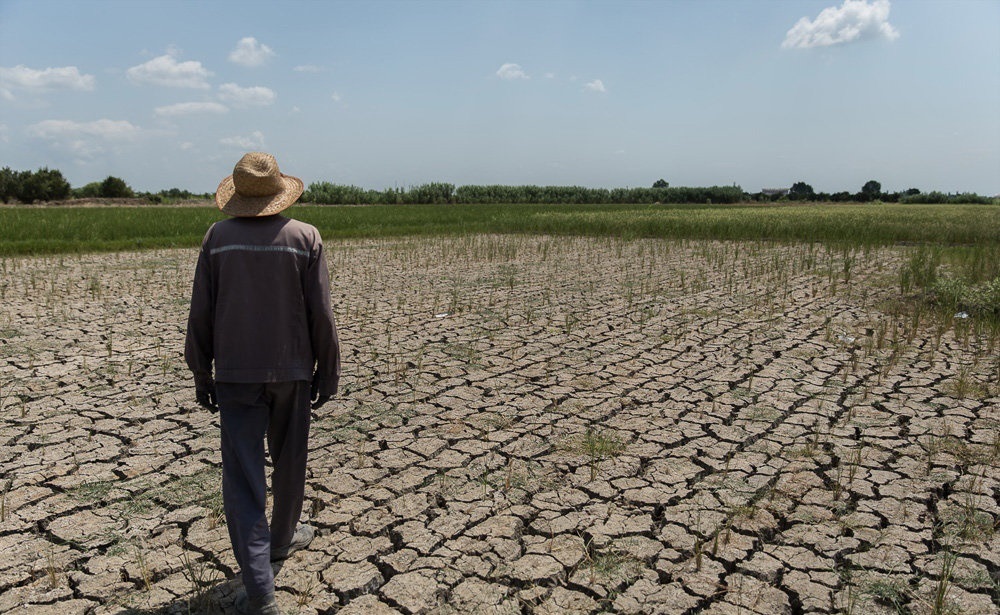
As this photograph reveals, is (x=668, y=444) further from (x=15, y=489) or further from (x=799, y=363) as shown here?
(x=15, y=489)

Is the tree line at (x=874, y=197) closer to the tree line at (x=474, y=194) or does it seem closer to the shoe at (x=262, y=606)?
the tree line at (x=474, y=194)

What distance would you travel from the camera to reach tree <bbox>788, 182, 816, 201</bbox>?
66625 millimetres

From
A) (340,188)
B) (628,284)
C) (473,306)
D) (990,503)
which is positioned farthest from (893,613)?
(340,188)

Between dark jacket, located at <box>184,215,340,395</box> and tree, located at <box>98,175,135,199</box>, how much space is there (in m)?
55.7

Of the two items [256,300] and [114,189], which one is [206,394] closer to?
[256,300]

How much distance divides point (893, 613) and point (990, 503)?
1.30 m

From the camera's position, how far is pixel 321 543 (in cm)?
318

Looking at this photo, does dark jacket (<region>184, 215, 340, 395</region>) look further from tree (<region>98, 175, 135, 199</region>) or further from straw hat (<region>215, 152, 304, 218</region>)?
tree (<region>98, 175, 135, 199</region>)

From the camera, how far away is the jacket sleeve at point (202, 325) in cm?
257

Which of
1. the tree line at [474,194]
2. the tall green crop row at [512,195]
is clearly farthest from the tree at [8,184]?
the tall green crop row at [512,195]

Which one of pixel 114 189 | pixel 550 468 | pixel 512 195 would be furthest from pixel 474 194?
pixel 550 468

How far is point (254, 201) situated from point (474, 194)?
186 ft

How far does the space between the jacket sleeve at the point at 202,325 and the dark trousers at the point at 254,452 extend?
0.12 metres


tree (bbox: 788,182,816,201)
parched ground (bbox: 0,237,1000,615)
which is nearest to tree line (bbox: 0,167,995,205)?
tree (bbox: 788,182,816,201)
